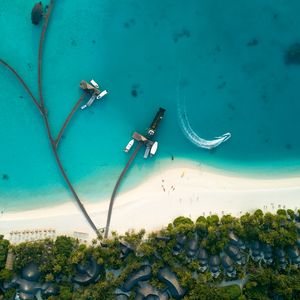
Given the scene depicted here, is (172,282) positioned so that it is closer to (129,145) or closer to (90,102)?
(129,145)

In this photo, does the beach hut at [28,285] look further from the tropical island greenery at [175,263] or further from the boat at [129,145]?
the boat at [129,145]

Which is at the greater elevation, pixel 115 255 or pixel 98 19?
pixel 98 19

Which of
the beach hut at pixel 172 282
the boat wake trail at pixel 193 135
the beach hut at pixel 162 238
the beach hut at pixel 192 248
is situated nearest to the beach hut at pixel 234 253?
the beach hut at pixel 192 248

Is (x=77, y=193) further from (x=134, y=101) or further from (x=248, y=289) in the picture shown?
(x=248, y=289)

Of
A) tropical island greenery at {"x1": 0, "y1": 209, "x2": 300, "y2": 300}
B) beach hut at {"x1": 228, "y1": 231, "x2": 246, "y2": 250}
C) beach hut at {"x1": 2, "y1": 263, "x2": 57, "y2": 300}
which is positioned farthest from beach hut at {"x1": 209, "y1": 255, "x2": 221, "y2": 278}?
beach hut at {"x1": 2, "y1": 263, "x2": 57, "y2": 300}

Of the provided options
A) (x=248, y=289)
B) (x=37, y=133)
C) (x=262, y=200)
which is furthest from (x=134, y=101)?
(x=248, y=289)

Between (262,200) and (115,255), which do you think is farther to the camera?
(262,200)
